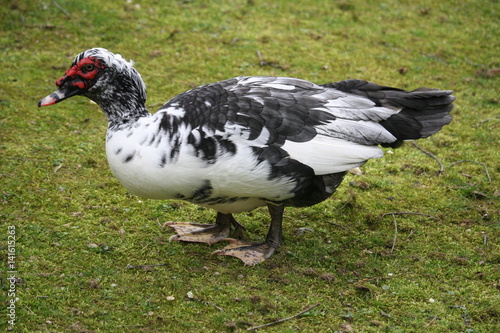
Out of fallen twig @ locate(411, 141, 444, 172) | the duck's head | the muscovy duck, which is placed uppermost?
the duck's head

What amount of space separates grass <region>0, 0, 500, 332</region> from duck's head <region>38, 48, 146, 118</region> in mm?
1148

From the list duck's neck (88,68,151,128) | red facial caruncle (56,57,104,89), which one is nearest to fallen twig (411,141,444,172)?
duck's neck (88,68,151,128)

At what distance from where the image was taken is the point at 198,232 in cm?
487

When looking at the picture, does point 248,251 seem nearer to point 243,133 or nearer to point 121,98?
point 243,133

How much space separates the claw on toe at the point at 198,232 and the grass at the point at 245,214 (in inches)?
4.0

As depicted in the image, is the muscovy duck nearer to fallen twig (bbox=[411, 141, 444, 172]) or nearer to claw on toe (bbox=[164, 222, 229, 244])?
claw on toe (bbox=[164, 222, 229, 244])

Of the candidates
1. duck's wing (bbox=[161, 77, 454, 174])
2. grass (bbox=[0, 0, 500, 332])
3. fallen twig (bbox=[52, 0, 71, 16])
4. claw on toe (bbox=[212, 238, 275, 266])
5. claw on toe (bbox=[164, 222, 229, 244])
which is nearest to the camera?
grass (bbox=[0, 0, 500, 332])

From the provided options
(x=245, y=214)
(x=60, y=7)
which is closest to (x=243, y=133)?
(x=245, y=214)

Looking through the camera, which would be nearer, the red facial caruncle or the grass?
the grass

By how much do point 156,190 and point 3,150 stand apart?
234 centimetres

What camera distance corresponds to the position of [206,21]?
8.66 m

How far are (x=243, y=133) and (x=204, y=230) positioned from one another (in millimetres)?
1155

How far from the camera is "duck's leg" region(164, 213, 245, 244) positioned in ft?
15.7

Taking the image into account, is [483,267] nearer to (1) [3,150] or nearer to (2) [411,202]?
(2) [411,202]
